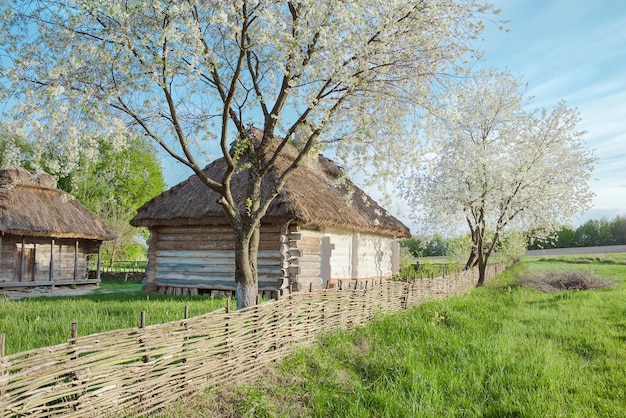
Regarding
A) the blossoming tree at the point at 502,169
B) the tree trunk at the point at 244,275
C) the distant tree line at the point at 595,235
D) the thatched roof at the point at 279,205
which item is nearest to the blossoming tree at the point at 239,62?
the tree trunk at the point at 244,275

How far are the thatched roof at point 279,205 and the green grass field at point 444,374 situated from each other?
175 inches

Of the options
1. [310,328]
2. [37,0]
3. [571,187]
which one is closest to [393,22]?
[310,328]

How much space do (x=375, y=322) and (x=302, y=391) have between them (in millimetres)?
3475

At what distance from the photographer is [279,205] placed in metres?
12.8

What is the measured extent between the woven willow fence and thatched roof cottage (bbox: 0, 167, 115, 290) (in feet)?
45.8

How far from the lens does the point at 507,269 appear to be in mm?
28062

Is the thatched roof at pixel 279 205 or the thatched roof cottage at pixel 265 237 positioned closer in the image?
the thatched roof at pixel 279 205

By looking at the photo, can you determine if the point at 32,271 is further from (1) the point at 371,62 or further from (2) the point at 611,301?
(2) the point at 611,301

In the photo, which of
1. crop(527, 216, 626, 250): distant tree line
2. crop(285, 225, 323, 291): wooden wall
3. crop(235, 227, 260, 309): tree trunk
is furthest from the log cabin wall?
crop(527, 216, 626, 250): distant tree line

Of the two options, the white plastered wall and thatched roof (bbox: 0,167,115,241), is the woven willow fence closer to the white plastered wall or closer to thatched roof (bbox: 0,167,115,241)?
the white plastered wall

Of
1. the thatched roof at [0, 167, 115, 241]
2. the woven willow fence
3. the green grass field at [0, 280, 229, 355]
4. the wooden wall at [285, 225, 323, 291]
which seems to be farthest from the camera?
the thatched roof at [0, 167, 115, 241]

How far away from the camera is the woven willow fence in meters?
3.86

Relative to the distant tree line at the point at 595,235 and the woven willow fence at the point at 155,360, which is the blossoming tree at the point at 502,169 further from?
the distant tree line at the point at 595,235

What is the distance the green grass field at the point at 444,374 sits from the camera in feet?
17.3
